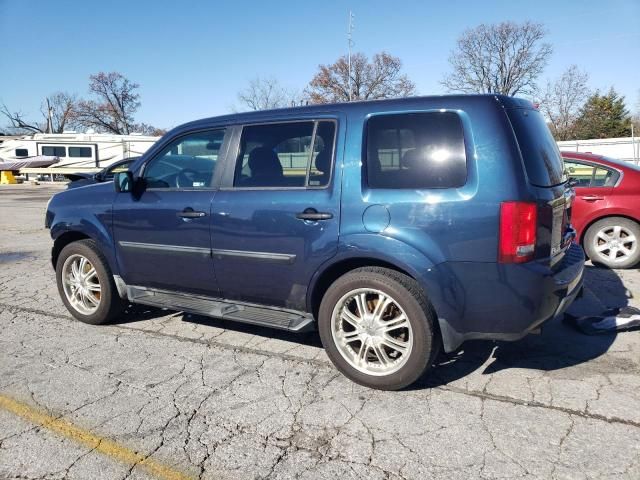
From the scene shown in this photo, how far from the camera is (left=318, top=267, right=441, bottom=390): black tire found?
312 centimetres

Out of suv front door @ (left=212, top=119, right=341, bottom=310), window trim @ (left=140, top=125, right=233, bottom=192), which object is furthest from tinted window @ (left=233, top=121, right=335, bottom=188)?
window trim @ (left=140, top=125, right=233, bottom=192)

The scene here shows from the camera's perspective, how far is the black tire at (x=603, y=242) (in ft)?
21.6

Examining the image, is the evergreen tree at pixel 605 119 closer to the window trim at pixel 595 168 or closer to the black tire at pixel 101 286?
the window trim at pixel 595 168

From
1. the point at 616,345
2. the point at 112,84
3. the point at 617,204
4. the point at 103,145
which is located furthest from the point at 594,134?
the point at 112,84

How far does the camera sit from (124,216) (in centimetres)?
437

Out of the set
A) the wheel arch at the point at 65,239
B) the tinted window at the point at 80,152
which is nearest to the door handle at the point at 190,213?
the wheel arch at the point at 65,239

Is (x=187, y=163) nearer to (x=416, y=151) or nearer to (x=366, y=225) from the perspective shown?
(x=366, y=225)

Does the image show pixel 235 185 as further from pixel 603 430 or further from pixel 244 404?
pixel 603 430

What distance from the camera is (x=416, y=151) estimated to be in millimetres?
3176

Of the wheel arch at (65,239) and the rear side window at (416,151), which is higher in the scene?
the rear side window at (416,151)

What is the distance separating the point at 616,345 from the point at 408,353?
196cm

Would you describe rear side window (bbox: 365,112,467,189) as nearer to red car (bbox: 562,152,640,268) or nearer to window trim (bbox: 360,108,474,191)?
window trim (bbox: 360,108,474,191)

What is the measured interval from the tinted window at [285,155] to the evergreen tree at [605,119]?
49.8m

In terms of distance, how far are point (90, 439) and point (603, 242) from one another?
6.42 metres
